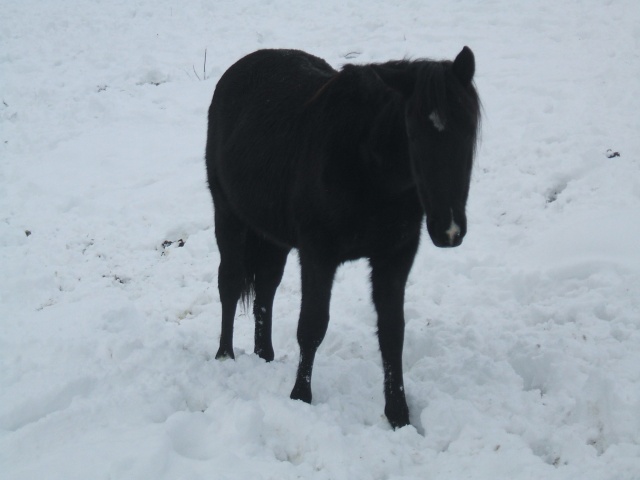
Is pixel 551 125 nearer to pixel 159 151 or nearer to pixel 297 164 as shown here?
pixel 297 164

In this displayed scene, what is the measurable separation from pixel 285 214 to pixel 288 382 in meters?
1.06

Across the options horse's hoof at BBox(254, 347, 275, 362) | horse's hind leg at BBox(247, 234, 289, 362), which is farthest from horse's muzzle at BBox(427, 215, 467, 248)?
horse's hoof at BBox(254, 347, 275, 362)

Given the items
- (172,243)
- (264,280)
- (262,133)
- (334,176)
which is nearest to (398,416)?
(334,176)

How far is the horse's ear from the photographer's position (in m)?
2.86

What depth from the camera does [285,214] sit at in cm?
377

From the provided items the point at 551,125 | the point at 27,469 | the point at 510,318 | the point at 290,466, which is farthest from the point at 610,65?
the point at 27,469

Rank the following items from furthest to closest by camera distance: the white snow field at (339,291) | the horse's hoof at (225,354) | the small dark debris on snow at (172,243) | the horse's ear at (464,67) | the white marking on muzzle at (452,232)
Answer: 1. the small dark debris on snow at (172,243)
2. the horse's hoof at (225,354)
3. the white snow field at (339,291)
4. the horse's ear at (464,67)
5. the white marking on muzzle at (452,232)

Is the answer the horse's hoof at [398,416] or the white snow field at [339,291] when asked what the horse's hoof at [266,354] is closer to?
the white snow field at [339,291]

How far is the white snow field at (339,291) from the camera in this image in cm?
301

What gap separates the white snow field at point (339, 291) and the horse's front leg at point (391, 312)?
0.16 meters

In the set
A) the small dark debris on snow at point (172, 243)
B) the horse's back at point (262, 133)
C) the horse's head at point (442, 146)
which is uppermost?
the horse's head at point (442, 146)

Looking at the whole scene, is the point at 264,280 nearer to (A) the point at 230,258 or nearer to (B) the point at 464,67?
(A) the point at 230,258

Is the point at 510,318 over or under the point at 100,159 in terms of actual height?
over

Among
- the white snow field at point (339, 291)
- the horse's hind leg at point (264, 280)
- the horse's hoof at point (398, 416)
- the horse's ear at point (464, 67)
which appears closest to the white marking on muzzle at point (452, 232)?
the horse's ear at point (464, 67)
